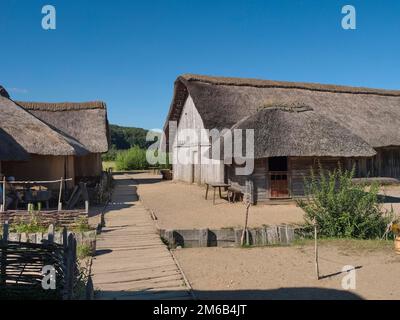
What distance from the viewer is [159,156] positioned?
35.8 m

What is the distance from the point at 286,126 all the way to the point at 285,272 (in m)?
8.83

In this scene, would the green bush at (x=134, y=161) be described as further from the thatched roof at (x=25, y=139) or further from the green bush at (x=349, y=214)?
the green bush at (x=349, y=214)

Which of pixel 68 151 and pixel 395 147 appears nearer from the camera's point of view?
pixel 68 151

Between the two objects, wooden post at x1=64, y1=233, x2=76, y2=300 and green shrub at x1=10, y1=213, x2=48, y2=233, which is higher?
wooden post at x1=64, y1=233, x2=76, y2=300

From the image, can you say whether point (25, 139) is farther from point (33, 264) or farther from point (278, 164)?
point (278, 164)

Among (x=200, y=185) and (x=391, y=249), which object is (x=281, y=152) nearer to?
(x=391, y=249)

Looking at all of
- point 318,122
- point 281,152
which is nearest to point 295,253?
point 281,152

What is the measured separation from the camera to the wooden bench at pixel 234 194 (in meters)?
15.4

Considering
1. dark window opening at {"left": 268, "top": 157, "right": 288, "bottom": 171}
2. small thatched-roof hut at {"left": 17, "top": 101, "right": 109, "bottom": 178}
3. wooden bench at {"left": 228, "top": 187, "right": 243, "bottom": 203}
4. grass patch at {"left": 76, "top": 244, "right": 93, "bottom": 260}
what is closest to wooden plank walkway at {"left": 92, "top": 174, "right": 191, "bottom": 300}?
grass patch at {"left": 76, "top": 244, "right": 93, "bottom": 260}

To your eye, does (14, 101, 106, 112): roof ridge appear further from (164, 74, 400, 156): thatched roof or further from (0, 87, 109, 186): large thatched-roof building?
A: (164, 74, 400, 156): thatched roof

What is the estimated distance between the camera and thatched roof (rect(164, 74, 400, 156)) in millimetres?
15047

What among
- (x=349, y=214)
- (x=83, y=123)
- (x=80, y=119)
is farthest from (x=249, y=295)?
(x=80, y=119)

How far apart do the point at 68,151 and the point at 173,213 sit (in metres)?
4.65
